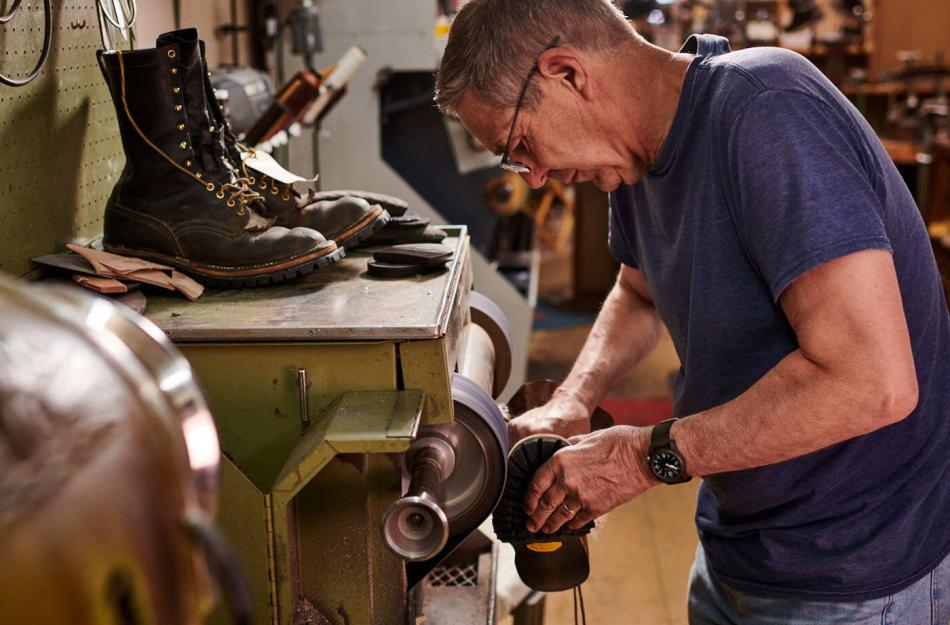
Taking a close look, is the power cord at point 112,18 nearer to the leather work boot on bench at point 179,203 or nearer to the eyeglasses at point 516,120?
the leather work boot on bench at point 179,203

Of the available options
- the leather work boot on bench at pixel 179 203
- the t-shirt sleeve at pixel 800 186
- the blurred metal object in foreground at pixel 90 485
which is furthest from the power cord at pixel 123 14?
the blurred metal object in foreground at pixel 90 485

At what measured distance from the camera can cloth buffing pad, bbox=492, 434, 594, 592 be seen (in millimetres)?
1226

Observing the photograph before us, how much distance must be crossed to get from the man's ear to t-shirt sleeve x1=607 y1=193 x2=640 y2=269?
1.01ft

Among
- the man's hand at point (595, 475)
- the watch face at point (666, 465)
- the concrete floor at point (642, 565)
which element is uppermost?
the watch face at point (666, 465)

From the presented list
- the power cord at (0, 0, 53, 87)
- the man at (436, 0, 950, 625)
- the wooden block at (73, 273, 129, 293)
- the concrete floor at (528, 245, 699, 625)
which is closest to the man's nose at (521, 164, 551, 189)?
the man at (436, 0, 950, 625)

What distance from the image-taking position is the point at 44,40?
4.11ft

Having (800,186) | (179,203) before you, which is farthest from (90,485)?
(179,203)

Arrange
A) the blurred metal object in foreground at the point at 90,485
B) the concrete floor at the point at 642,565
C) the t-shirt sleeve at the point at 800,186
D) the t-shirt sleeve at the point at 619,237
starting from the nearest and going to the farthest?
the blurred metal object in foreground at the point at 90,485
the t-shirt sleeve at the point at 800,186
the t-shirt sleeve at the point at 619,237
the concrete floor at the point at 642,565

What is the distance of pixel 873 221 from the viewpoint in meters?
0.97

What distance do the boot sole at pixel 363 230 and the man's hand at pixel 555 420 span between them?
1.08 ft

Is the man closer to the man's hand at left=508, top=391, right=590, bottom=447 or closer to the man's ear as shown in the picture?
the man's ear

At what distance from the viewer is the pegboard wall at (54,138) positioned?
1.23m

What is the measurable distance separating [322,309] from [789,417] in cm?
52

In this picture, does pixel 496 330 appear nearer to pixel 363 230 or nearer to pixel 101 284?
pixel 363 230
